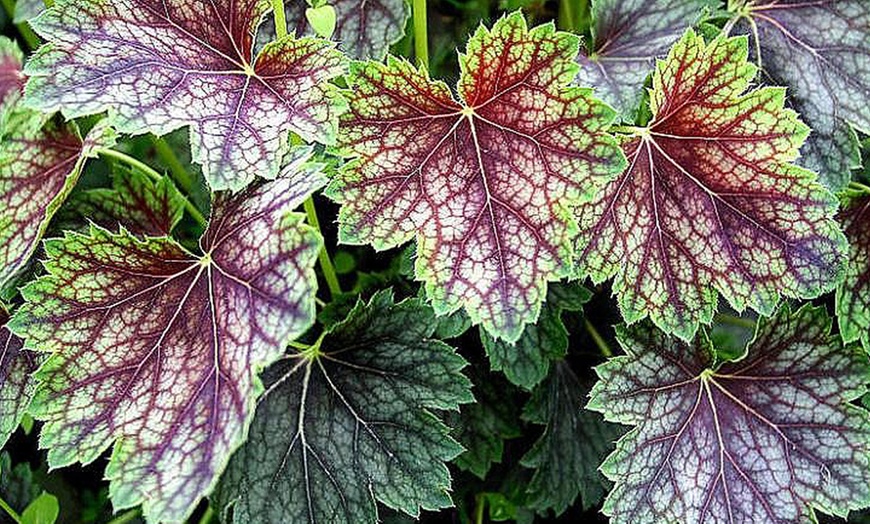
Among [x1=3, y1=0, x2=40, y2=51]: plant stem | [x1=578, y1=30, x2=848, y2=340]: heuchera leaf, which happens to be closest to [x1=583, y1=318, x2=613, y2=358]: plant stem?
[x1=578, y1=30, x2=848, y2=340]: heuchera leaf

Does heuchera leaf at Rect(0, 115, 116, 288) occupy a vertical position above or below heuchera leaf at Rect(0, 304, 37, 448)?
above

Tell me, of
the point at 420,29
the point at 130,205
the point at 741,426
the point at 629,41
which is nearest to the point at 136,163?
the point at 130,205

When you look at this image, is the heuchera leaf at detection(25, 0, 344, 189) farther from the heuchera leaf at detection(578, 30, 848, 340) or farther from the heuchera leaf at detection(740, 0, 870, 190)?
the heuchera leaf at detection(740, 0, 870, 190)

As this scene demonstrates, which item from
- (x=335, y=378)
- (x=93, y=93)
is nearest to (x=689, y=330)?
(x=335, y=378)

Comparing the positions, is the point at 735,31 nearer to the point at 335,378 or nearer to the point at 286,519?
the point at 335,378

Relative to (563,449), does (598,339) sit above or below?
above

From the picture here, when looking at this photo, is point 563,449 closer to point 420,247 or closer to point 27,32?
point 420,247
